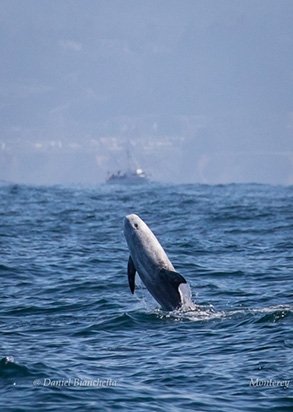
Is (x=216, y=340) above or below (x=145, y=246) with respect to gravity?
below

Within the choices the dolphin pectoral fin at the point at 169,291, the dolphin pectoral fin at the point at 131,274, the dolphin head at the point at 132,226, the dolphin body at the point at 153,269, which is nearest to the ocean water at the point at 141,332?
the dolphin pectoral fin at the point at 169,291

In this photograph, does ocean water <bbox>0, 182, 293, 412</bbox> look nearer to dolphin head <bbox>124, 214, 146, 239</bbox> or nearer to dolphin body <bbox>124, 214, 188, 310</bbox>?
dolphin body <bbox>124, 214, 188, 310</bbox>

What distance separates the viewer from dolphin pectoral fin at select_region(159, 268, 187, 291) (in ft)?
53.3

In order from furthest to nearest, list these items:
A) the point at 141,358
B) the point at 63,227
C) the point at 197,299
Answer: the point at 63,227
the point at 197,299
the point at 141,358

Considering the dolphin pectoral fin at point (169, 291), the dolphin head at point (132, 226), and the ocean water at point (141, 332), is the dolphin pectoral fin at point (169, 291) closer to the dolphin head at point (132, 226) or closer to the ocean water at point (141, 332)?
the ocean water at point (141, 332)

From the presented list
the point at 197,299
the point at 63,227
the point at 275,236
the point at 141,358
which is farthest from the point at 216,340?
the point at 63,227

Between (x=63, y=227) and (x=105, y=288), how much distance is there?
61.8 feet

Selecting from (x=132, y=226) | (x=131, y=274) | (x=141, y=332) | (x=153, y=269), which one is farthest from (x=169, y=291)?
(x=132, y=226)

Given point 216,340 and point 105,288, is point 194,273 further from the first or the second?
point 216,340

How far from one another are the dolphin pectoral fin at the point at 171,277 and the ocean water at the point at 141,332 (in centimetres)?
94

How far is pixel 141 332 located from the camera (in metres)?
15.6

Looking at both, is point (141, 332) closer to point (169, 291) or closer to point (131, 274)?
point (169, 291)

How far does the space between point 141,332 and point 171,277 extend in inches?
67.9

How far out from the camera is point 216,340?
47.9 feet
